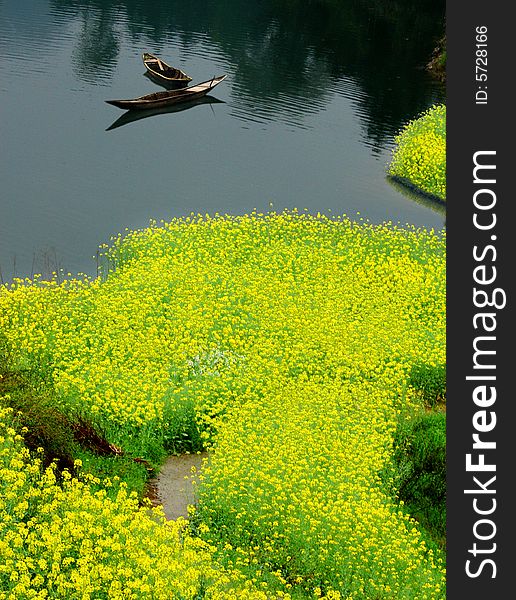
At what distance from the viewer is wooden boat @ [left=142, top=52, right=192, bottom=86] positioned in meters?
48.4

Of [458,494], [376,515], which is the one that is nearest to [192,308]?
[376,515]

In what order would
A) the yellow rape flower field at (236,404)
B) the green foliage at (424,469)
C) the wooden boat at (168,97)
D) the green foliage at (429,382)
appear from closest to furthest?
the yellow rape flower field at (236,404), the green foliage at (424,469), the green foliage at (429,382), the wooden boat at (168,97)

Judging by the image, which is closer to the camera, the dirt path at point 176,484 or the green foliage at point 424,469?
the dirt path at point 176,484

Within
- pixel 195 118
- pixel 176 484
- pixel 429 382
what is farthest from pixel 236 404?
pixel 195 118

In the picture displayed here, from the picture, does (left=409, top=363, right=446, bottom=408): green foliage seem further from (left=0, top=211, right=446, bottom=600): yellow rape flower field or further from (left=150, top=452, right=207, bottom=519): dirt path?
(left=150, top=452, right=207, bottom=519): dirt path

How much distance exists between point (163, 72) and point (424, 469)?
117ft

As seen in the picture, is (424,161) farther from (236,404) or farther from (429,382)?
(236,404)

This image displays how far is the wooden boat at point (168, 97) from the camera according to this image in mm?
43406

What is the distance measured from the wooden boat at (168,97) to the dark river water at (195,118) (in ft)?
2.24

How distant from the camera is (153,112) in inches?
1777

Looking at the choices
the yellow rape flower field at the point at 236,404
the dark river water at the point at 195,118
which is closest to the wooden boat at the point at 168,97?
the dark river water at the point at 195,118

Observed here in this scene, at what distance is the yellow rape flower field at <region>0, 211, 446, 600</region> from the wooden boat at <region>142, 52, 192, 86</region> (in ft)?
64.5

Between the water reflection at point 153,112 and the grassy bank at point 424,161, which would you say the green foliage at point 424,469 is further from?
the water reflection at point 153,112

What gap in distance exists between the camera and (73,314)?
74.7 ft
